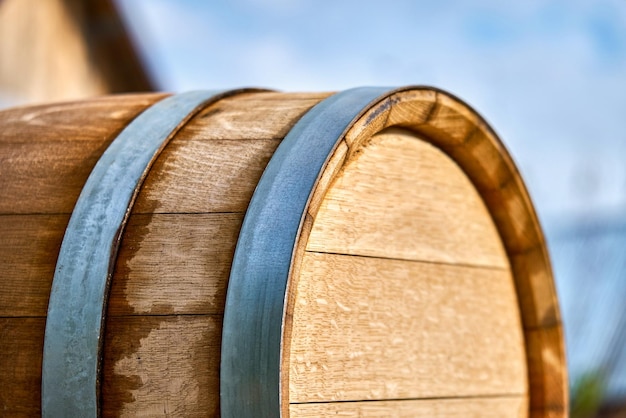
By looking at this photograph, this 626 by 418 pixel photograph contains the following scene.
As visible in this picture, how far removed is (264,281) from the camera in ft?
3.64

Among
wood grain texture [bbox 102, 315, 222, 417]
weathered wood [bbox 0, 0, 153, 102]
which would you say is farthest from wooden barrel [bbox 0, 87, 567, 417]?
weathered wood [bbox 0, 0, 153, 102]

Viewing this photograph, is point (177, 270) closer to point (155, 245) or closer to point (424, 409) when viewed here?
point (155, 245)

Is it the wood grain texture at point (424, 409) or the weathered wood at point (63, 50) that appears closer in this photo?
the wood grain texture at point (424, 409)

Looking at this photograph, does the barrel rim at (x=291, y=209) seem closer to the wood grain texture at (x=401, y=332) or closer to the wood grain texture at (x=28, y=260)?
the wood grain texture at (x=401, y=332)

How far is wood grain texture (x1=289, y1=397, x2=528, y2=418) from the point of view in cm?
123

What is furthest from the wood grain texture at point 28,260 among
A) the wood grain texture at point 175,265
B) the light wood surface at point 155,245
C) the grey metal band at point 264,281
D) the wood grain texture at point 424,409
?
the wood grain texture at point 424,409

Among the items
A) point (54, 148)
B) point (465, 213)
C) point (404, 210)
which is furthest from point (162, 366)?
point (465, 213)

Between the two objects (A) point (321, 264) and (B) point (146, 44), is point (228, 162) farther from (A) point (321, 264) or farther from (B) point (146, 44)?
(B) point (146, 44)

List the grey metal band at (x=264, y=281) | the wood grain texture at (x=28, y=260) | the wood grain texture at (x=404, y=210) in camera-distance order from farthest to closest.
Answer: the wood grain texture at (x=404, y=210) → the wood grain texture at (x=28, y=260) → the grey metal band at (x=264, y=281)

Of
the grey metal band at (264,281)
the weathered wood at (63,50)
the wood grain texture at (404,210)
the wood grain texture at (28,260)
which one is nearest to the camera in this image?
the grey metal band at (264,281)

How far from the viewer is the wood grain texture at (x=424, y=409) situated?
1.23 metres

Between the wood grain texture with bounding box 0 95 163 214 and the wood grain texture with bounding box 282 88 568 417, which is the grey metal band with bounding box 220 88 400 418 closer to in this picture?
the wood grain texture with bounding box 282 88 568 417

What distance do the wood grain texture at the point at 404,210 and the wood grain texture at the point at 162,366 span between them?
22cm

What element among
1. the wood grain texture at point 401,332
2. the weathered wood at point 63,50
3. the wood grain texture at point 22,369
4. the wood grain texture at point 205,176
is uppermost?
the weathered wood at point 63,50
